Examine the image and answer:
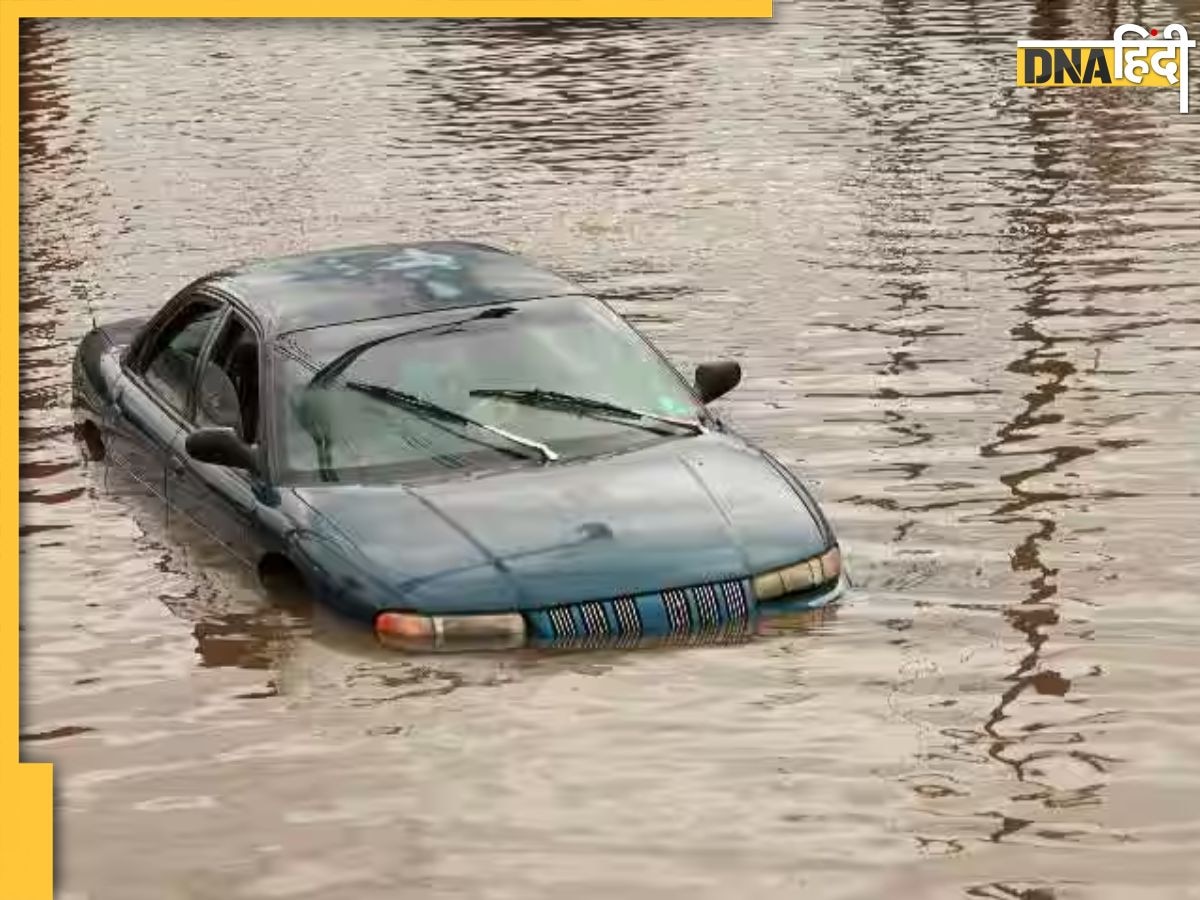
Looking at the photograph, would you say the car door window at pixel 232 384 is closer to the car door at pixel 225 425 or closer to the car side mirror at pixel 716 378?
the car door at pixel 225 425

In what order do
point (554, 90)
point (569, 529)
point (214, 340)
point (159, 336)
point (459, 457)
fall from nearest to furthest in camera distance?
point (569, 529) < point (459, 457) < point (214, 340) < point (159, 336) < point (554, 90)

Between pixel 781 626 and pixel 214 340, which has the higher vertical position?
pixel 214 340

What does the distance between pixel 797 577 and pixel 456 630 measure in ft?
4.04

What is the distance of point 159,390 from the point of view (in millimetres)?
9945

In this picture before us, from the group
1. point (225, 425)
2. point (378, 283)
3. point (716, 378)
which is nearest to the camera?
point (225, 425)

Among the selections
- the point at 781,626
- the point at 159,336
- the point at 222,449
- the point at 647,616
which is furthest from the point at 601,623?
the point at 159,336

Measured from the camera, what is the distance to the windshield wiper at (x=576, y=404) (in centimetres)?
860

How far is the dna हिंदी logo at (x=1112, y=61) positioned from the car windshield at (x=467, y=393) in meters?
17.4

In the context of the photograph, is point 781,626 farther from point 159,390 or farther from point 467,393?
point 159,390

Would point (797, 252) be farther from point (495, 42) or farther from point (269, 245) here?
point (495, 42)

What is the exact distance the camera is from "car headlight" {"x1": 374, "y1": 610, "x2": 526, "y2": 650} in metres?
7.43

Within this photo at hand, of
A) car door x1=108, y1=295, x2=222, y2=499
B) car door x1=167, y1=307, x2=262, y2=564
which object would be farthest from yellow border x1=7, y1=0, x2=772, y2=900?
car door x1=108, y1=295, x2=222, y2=499

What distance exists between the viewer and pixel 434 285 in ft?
30.7

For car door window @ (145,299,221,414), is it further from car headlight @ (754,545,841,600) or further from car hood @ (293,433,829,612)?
car headlight @ (754,545,841,600)
